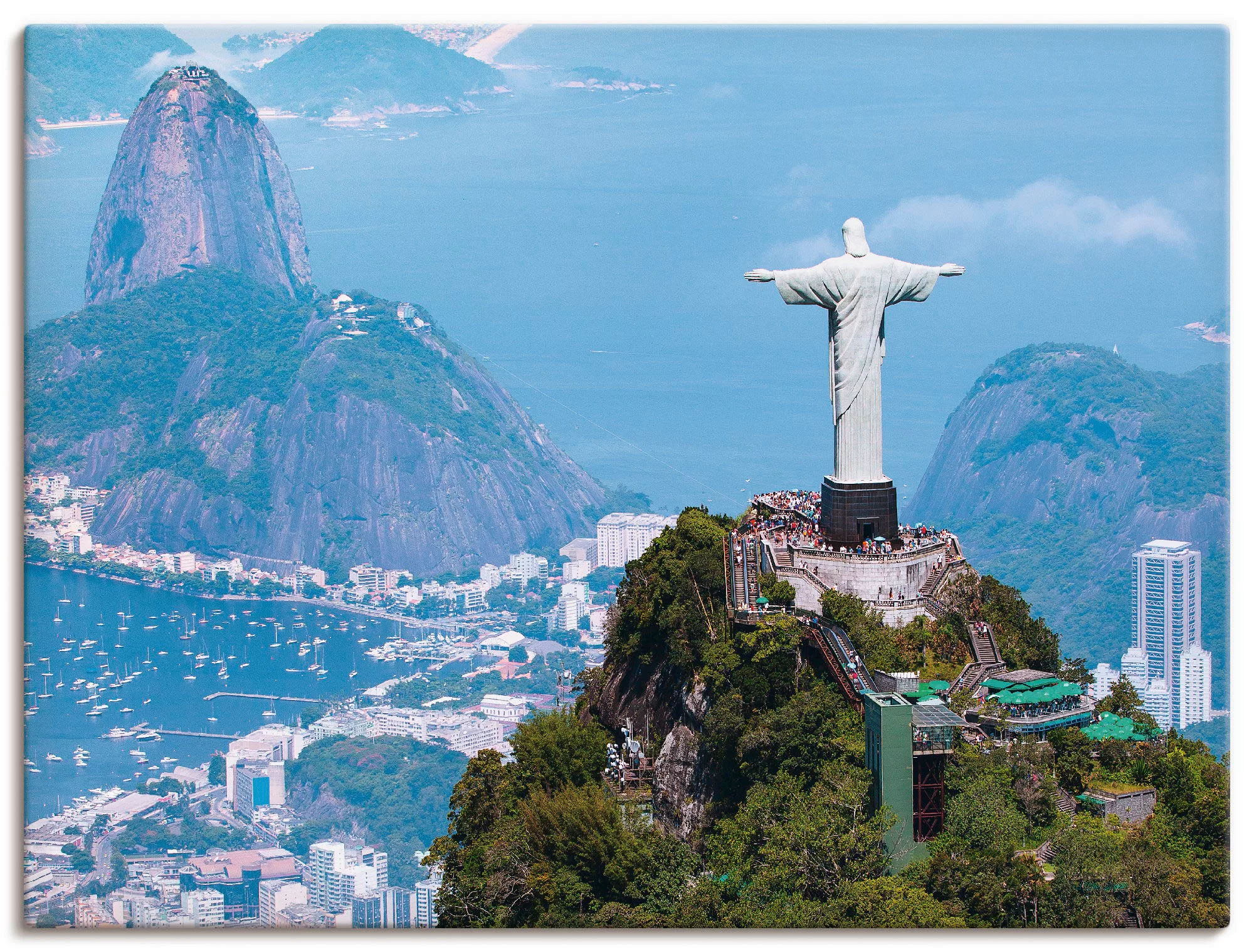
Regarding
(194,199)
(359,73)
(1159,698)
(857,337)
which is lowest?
(1159,698)

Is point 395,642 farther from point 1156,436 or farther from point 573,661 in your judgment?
point 1156,436

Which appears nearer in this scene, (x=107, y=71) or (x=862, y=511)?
(x=862, y=511)

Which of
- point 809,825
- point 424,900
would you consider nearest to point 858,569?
point 809,825

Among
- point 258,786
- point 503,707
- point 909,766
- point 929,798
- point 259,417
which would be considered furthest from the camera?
point 259,417

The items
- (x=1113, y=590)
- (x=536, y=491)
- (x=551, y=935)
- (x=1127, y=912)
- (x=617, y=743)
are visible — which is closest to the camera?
(x=1127, y=912)

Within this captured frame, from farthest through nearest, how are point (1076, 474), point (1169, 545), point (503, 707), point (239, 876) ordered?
point (503, 707)
point (1076, 474)
point (1169, 545)
point (239, 876)

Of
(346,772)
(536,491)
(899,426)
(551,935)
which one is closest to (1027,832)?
(551,935)

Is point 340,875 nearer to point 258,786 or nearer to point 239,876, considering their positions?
point 239,876

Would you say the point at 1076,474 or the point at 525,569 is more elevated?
the point at 1076,474
